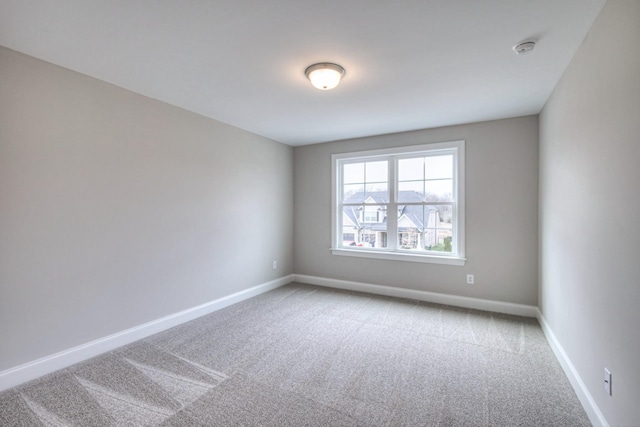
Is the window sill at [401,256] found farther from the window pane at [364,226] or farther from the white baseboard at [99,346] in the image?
A: the white baseboard at [99,346]

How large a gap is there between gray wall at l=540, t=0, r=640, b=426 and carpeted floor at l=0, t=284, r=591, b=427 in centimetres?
45

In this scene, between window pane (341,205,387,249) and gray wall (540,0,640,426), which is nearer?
gray wall (540,0,640,426)

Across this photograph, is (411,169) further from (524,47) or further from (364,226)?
(524,47)

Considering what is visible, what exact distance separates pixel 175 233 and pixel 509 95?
381 cm

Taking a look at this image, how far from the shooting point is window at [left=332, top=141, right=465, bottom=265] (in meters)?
4.01

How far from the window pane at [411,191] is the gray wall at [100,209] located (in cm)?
240

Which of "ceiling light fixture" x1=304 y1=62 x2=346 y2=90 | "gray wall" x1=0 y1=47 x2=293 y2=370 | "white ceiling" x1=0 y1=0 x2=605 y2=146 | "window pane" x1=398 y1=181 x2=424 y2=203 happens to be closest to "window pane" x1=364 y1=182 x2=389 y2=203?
"window pane" x1=398 y1=181 x2=424 y2=203

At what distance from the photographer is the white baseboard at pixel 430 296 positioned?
11.7 ft

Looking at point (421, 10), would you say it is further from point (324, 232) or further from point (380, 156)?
point (324, 232)

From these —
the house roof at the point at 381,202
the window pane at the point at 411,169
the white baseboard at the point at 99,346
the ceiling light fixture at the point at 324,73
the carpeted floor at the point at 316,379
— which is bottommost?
the carpeted floor at the point at 316,379

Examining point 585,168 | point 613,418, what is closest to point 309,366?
point 613,418

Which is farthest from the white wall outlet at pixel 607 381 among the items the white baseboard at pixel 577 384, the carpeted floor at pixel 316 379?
the carpeted floor at pixel 316 379

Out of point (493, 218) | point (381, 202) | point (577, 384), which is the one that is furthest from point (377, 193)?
point (577, 384)

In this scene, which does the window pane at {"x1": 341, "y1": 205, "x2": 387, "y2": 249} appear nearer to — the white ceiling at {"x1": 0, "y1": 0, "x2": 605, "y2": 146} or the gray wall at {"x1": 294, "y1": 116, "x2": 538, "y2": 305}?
the gray wall at {"x1": 294, "y1": 116, "x2": 538, "y2": 305}
